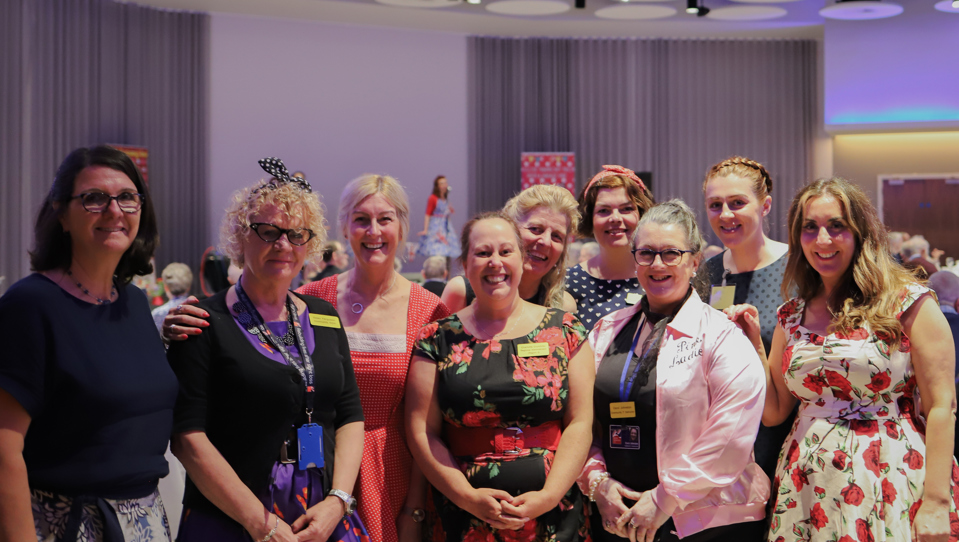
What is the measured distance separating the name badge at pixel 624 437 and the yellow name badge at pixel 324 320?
36.1 inches

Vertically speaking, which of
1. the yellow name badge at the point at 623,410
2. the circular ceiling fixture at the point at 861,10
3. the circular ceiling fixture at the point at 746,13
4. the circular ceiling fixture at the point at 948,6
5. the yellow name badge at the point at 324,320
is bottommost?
the yellow name badge at the point at 623,410

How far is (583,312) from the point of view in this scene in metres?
3.21

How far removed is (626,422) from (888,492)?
79cm

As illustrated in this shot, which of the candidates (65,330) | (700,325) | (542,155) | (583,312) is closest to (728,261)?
(583,312)

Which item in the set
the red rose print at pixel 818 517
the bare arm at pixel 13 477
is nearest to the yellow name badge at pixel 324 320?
the bare arm at pixel 13 477

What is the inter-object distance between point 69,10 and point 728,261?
943cm

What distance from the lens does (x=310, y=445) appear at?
2295 millimetres

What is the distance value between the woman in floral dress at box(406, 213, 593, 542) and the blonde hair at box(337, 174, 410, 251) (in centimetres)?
43

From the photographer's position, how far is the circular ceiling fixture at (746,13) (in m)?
11.1

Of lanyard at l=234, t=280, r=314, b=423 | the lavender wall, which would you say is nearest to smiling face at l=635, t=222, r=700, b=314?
lanyard at l=234, t=280, r=314, b=423

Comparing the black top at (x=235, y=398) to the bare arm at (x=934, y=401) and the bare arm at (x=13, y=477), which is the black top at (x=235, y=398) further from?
the bare arm at (x=934, y=401)

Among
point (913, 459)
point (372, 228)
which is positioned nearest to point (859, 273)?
point (913, 459)

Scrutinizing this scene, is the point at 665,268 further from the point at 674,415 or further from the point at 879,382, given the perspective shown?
the point at 879,382

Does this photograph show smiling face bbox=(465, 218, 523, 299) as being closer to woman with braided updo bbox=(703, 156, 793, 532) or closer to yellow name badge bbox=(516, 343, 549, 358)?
yellow name badge bbox=(516, 343, 549, 358)
